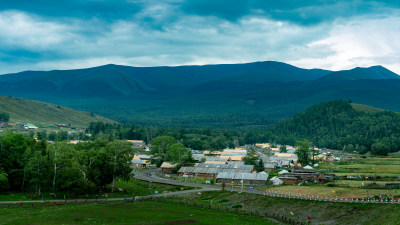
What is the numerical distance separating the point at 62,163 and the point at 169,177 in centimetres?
3516

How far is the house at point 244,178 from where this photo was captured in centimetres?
9169

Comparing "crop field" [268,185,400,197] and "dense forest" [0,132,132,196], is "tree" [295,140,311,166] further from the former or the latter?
"dense forest" [0,132,132,196]

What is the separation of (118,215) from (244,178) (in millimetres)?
41793

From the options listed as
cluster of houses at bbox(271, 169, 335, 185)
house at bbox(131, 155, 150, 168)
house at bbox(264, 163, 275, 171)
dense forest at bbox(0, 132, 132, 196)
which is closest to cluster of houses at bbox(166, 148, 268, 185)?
cluster of houses at bbox(271, 169, 335, 185)

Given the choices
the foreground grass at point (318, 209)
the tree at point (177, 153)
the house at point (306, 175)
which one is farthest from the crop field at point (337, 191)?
the tree at point (177, 153)

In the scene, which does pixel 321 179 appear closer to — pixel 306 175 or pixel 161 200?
pixel 306 175

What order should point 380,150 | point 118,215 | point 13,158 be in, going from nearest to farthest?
point 118,215 < point 13,158 < point 380,150

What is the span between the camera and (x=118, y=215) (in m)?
57.6

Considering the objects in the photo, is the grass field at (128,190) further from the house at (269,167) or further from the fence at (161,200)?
the house at (269,167)

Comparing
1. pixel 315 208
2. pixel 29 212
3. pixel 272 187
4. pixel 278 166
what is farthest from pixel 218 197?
pixel 278 166

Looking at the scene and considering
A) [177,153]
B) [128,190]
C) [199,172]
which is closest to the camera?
[128,190]

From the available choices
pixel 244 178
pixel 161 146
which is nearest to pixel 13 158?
pixel 244 178

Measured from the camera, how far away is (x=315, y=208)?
6166 centimetres

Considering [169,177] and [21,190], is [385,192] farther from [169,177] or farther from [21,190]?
[21,190]
